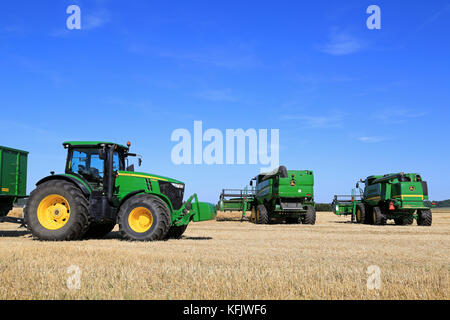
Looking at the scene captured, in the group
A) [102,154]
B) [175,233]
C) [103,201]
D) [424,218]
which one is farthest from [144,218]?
[424,218]

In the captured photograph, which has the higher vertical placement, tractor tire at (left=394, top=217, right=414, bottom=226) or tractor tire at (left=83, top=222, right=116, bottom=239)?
tractor tire at (left=83, top=222, right=116, bottom=239)

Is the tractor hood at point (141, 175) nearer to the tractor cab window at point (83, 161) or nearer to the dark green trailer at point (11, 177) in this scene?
the tractor cab window at point (83, 161)

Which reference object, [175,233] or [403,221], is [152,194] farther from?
[403,221]

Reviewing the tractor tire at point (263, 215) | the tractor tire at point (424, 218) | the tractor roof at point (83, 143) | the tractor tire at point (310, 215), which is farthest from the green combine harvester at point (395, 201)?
the tractor roof at point (83, 143)

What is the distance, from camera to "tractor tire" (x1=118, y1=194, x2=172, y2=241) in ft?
34.5

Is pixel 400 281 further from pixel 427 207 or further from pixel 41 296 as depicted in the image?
pixel 427 207

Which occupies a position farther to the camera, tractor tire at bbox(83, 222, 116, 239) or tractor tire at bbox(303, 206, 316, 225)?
tractor tire at bbox(303, 206, 316, 225)

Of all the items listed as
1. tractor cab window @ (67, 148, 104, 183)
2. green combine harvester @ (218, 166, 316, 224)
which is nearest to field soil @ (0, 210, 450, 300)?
tractor cab window @ (67, 148, 104, 183)

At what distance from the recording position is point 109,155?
11.1 meters

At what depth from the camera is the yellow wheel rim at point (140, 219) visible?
10703 millimetres

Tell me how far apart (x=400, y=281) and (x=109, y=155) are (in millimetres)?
7521

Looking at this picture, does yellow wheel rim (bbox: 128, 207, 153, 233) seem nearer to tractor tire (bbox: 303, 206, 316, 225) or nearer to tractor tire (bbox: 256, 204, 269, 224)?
tractor tire (bbox: 256, 204, 269, 224)

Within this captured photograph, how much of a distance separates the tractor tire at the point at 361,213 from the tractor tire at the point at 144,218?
17.1 m
